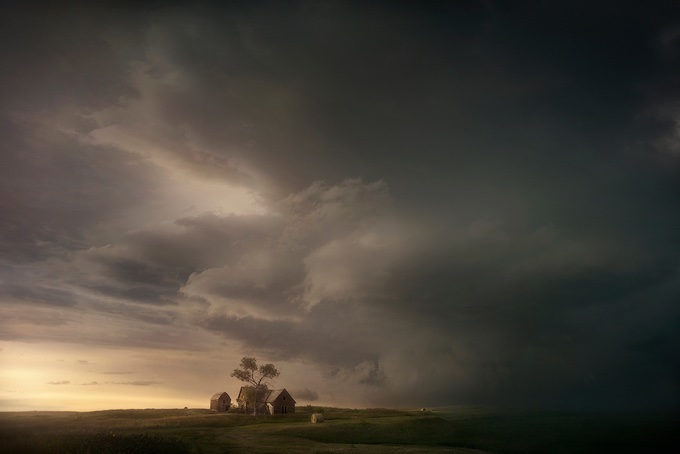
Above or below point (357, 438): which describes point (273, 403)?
above

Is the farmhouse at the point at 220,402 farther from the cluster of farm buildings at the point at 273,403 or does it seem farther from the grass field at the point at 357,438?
the grass field at the point at 357,438

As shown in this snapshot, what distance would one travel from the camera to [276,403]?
11350 centimetres

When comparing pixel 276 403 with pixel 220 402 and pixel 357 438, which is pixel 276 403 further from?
pixel 357 438

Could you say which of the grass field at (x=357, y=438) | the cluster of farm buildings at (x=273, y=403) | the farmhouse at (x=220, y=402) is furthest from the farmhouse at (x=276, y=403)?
the grass field at (x=357, y=438)

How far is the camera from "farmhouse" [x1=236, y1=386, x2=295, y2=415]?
113 metres

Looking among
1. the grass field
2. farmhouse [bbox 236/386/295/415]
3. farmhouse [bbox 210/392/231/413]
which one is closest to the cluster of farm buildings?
farmhouse [bbox 236/386/295/415]

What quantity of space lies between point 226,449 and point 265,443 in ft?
22.3

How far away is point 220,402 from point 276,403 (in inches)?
900

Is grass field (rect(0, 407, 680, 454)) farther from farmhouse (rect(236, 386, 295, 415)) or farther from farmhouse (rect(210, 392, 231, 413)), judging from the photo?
farmhouse (rect(210, 392, 231, 413))

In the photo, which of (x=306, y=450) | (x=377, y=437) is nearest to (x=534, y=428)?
(x=377, y=437)

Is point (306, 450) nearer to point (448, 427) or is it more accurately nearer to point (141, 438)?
point (141, 438)

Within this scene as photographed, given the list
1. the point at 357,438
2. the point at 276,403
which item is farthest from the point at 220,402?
the point at 357,438

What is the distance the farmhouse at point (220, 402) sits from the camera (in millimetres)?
126950

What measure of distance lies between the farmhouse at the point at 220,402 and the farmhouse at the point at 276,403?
490 inches
